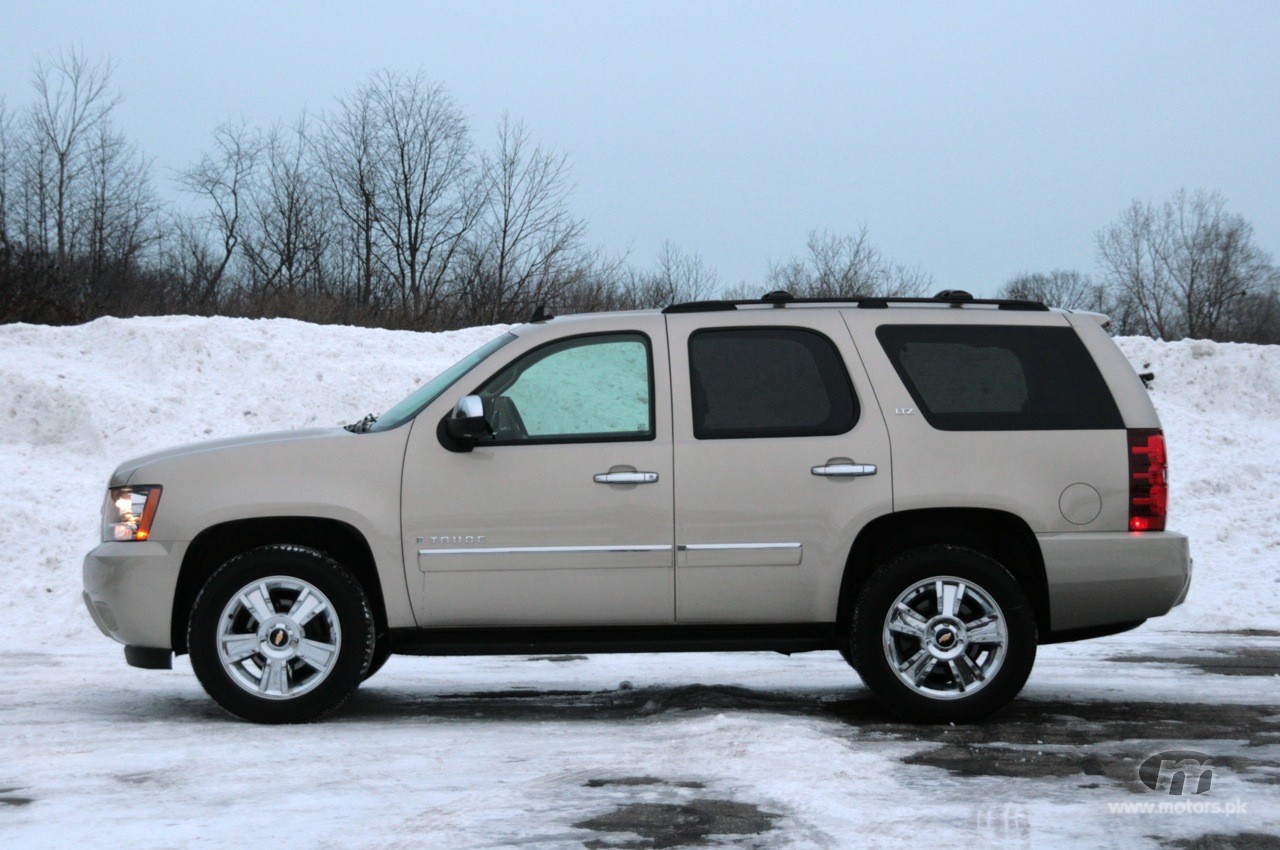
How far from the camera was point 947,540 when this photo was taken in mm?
6289

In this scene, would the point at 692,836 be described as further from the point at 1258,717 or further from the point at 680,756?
the point at 1258,717

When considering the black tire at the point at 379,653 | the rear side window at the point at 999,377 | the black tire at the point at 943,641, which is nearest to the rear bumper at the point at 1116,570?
the black tire at the point at 943,641

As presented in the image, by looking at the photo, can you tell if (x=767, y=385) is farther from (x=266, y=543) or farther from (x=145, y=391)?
(x=145, y=391)

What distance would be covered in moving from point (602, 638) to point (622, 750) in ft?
2.18

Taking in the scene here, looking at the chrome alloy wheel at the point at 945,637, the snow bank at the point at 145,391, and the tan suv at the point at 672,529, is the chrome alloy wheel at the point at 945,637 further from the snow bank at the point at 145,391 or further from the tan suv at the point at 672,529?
the snow bank at the point at 145,391

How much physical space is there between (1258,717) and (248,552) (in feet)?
15.7

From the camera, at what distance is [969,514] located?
246 inches

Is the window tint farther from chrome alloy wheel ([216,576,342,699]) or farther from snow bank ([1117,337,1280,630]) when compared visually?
snow bank ([1117,337,1280,630])

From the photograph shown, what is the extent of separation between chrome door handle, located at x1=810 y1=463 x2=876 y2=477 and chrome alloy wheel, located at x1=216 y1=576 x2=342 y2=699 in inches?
89.8

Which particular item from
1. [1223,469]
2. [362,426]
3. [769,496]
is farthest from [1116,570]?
[1223,469]

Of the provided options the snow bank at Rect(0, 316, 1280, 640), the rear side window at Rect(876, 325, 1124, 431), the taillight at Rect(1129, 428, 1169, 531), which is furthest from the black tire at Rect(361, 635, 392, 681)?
the snow bank at Rect(0, 316, 1280, 640)

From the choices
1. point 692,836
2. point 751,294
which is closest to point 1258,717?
point 692,836

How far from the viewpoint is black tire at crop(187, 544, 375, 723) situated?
5992mm

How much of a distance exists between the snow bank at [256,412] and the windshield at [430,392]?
569cm
